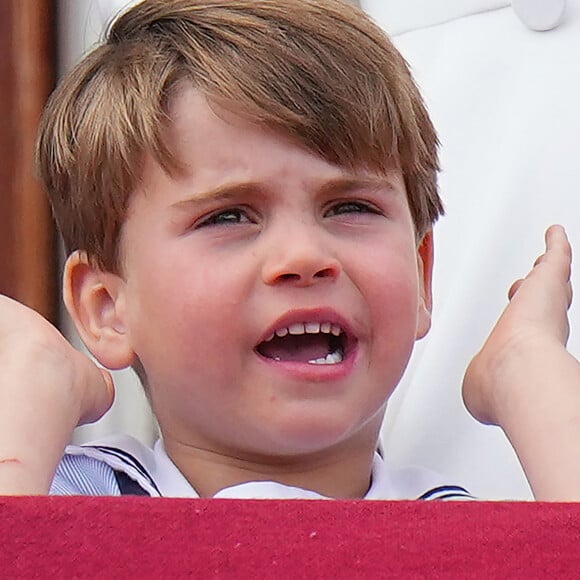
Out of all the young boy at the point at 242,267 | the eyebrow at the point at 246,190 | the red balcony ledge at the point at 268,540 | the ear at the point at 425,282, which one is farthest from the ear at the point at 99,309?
the red balcony ledge at the point at 268,540

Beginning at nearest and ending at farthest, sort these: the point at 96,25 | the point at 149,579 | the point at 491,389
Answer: the point at 149,579
the point at 491,389
the point at 96,25

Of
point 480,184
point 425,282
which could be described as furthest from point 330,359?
point 480,184

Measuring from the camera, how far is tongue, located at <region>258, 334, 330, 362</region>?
886 mm

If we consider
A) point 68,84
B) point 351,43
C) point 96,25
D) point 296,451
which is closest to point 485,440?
point 296,451

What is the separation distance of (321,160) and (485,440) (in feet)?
1.14

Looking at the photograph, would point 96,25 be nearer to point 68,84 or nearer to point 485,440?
point 68,84

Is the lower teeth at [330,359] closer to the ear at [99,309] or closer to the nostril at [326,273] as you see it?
the nostril at [326,273]

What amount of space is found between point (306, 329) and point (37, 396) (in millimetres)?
197

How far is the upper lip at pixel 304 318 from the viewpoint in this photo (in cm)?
85

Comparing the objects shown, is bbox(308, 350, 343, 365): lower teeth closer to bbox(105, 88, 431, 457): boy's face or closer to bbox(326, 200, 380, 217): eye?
bbox(105, 88, 431, 457): boy's face

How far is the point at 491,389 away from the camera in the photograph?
3.18ft

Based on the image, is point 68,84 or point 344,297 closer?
point 344,297

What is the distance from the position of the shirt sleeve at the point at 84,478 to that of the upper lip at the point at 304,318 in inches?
6.8

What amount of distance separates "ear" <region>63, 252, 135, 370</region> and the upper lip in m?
0.16
